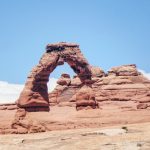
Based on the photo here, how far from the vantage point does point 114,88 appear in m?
69.8

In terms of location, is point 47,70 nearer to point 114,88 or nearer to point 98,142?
point 98,142

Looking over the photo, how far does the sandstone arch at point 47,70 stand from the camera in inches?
1532

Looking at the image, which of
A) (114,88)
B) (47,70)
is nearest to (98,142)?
(47,70)

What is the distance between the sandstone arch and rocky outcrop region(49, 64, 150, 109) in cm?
2144

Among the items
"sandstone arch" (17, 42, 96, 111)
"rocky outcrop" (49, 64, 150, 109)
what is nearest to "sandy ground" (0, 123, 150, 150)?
"sandstone arch" (17, 42, 96, 111)

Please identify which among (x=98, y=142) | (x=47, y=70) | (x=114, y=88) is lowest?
(x=98, y=142)

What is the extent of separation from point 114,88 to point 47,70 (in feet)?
105

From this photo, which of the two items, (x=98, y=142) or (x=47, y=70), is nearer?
(x=98, y=142)

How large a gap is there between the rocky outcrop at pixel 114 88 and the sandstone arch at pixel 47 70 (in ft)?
70.3

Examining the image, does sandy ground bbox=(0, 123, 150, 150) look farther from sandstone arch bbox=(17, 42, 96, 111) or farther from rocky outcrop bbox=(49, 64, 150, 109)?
rocky outcrop bbox=(49, 64, 150, 109)

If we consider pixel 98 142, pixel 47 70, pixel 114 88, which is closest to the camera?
pixel 98 142

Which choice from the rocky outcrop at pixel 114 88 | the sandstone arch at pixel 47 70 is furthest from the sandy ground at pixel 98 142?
the rocky outcrop at pixel 114 88

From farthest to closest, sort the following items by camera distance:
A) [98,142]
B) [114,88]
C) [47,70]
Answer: [114,88], [47,70], [98,142]

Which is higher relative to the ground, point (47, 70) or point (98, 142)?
point (47, 70)
